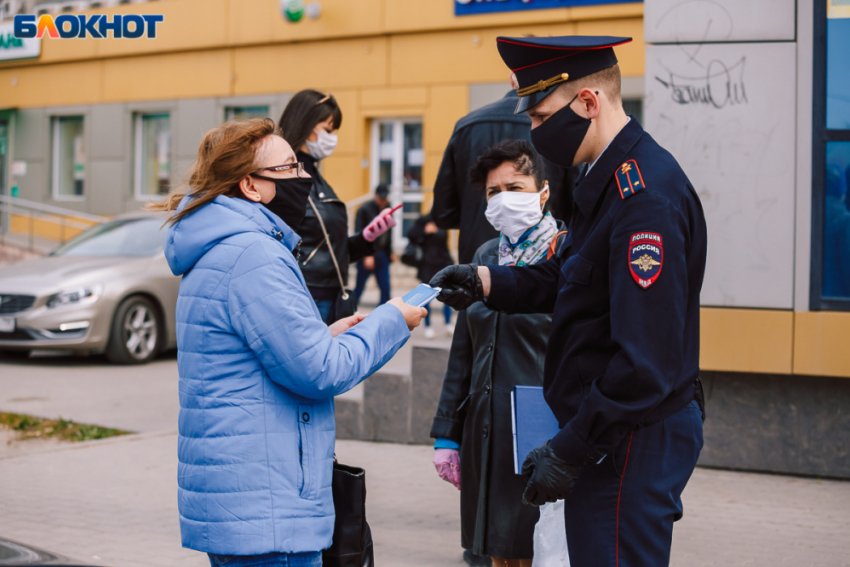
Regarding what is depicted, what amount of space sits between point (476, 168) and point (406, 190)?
14.4 metres

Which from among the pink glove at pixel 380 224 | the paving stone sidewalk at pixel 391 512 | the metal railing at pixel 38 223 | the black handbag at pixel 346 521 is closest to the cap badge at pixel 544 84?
the black handbag at pixel 346 521

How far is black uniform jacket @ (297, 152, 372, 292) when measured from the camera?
4789mm

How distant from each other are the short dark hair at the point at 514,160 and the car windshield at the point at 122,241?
803cm

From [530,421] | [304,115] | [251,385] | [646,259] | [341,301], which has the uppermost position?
[304,115]

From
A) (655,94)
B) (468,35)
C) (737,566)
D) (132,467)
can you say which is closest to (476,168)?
(737,566)

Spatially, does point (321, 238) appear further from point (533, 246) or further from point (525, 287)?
point (525, 287)

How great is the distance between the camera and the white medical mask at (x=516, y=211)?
3.54m

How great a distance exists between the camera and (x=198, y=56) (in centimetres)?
1997

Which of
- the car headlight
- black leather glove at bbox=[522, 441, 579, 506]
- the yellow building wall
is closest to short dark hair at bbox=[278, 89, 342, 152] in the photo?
black leather glove at bbox=[522, 441, 579, 506]

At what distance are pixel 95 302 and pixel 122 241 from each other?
146 cm

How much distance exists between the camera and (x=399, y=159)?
18391mm

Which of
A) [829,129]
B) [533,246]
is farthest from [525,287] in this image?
[829,129]

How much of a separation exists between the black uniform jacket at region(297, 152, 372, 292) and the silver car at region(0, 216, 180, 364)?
5418mm

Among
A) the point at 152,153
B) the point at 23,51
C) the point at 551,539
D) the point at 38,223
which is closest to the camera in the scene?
the point at 551,539
